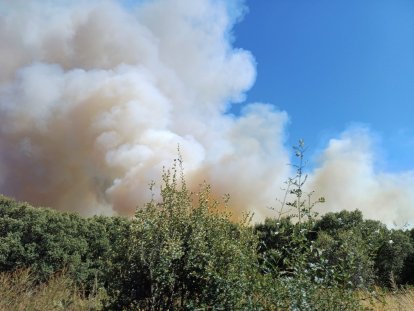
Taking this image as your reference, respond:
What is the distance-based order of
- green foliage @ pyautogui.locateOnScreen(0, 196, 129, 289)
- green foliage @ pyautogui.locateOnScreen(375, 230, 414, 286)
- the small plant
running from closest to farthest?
the small plant
green foliage @ pyautogui.locateOnScreen(0, 196, 129, 289)
green foliage @ pyautogui.locateOnScreen(375, 230, 414, 286)

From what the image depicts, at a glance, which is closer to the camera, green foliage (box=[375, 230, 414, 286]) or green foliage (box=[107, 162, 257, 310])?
green foliage (box=[107, 162, 257, 310])

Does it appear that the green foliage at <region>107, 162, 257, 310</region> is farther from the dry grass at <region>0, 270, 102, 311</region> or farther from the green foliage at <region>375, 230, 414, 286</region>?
the green foliage at <region>375, 230, 414, 286</region>

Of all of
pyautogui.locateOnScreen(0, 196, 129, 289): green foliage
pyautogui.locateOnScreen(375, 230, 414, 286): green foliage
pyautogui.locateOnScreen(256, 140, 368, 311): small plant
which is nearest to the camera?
pyautogui.locateOnScreen(256, 140, 368, 311): small plant

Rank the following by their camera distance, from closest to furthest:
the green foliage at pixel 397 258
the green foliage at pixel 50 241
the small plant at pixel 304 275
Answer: the small plant at pixel 304 275 → the green foliage at pixel 50 241 → the green foliage at pixel 397 258

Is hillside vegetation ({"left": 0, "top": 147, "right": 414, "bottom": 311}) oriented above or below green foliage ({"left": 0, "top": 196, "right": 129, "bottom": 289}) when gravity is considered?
below

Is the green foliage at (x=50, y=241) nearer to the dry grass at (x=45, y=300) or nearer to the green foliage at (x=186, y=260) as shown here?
the dry grass at (x=45, y=300)

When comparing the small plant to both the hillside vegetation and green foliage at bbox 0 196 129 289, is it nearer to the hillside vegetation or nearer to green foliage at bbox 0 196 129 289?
the hillside vegetation

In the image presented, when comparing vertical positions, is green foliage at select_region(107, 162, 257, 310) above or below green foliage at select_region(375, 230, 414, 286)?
below

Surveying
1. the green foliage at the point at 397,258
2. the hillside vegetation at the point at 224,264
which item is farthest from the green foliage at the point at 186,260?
the green foliage at the point at 397,258

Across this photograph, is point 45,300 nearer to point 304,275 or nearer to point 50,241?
point 304,275

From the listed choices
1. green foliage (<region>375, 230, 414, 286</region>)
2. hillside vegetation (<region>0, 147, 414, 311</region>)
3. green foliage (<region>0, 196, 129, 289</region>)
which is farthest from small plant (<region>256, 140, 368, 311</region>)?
green foliage (<region>375, 230, 414, 286</region>)

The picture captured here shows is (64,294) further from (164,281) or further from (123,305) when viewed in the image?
(164,281)

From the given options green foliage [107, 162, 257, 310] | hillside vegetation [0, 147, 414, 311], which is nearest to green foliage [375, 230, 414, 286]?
hillside vegetation [0, 147, 414, 311]

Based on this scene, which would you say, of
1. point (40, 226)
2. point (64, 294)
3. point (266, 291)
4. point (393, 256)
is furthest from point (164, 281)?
point (393, 256)
